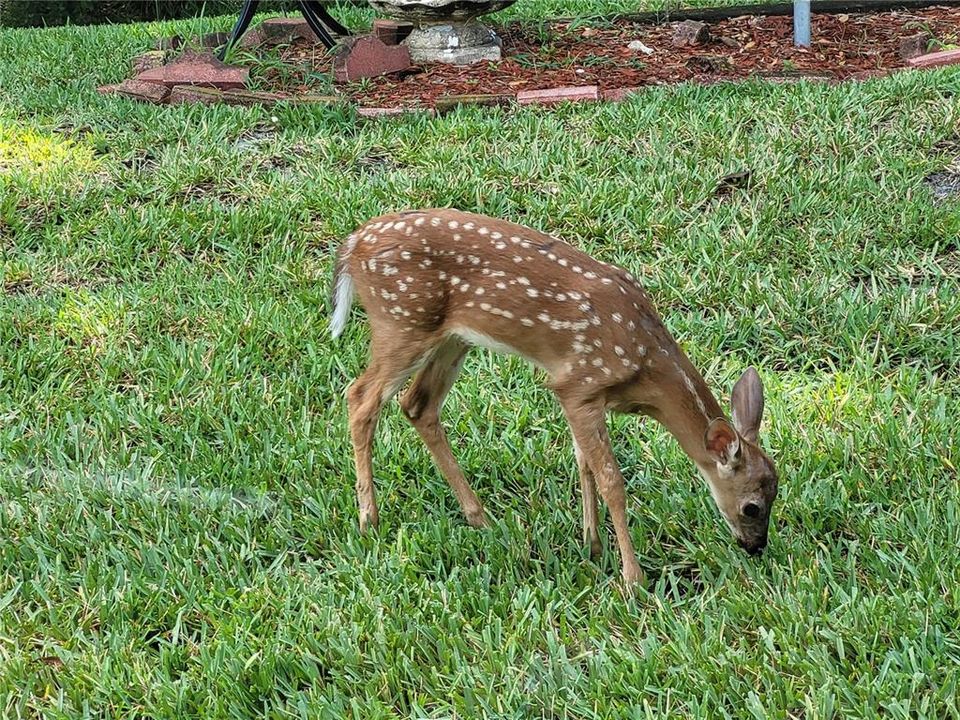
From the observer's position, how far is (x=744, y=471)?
12.5 feet

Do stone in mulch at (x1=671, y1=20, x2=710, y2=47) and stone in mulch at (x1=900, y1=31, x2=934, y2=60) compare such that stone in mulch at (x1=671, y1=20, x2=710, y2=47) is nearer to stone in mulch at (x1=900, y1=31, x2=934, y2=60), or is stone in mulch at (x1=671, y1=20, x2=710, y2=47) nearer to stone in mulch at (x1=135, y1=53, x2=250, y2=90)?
stone in mulch at (x1=900, y1=31, x2=934, y2=60)

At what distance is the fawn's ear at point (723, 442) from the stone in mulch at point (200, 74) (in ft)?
16.9

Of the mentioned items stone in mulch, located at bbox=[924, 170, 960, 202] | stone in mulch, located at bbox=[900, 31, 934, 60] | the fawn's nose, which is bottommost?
the fawn's nose

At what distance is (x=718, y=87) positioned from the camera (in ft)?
24.8

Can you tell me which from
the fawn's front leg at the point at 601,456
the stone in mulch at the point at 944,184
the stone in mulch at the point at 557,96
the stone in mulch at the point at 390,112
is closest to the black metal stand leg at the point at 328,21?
the stone in mulch at the point at 390,112

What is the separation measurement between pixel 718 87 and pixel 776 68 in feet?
2.50

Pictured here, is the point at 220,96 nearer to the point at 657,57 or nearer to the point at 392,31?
the point at 392,31

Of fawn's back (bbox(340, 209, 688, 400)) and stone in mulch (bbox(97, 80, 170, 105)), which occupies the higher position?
fawn's back (bbox(340, 209, 688, 400))

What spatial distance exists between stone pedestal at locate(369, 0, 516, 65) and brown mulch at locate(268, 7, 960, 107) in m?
0.13

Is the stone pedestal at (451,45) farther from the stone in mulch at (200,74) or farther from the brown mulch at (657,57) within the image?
the stone in mulch at (200,74)

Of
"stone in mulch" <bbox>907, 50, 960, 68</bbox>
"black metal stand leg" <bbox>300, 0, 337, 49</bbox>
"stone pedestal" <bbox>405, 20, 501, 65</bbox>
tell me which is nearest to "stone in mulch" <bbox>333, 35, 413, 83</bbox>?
"stone pedestal" <bbox>405, 20, 501, 65</bbox>

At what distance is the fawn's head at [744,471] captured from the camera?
3791 millimetres

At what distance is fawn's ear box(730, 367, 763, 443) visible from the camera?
391 cm

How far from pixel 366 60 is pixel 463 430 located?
13.6 ft
